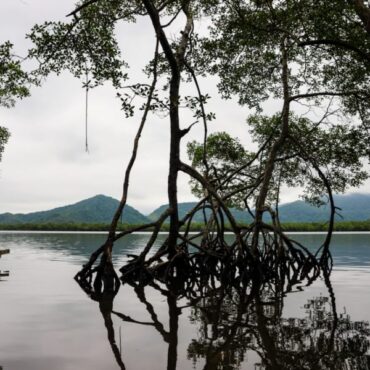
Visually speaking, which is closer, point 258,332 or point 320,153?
point 258,332

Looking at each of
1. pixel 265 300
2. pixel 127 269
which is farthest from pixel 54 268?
pixel 265 300

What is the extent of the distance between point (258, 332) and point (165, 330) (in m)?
1.58

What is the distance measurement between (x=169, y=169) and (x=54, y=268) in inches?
311

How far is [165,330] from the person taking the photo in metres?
7.66

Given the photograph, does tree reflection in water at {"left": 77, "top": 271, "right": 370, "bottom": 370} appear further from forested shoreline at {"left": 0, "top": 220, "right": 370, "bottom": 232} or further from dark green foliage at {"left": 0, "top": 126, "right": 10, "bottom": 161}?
forested shoreline at {"left": 0, "top": 220, "right": 370, "bottom": 232}

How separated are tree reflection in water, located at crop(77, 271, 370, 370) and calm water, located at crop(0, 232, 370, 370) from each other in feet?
0.05

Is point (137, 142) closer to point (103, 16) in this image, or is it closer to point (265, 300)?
point (103, 16)

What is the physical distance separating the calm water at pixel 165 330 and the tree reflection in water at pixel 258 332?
15mm

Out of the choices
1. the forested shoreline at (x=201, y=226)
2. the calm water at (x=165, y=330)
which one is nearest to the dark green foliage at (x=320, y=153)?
the calm water at (x=165, y=330)

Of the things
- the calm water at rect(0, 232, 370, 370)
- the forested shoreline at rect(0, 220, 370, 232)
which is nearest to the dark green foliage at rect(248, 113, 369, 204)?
the calm water at rect(0, 232, 370, 370)

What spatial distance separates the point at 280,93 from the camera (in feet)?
58.0

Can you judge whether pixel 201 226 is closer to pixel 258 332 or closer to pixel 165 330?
pixel 165 330

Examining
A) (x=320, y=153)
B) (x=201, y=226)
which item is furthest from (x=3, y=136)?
(x=201, y=226)

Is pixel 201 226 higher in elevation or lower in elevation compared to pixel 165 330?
higher
